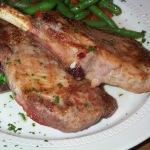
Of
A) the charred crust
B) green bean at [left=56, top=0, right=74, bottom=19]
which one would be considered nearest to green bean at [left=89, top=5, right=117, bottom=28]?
green bean at [left=56, top=0, right=74, bottom=19]

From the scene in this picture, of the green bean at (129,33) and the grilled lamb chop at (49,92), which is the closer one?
the grilled lamb chop at (49,92)

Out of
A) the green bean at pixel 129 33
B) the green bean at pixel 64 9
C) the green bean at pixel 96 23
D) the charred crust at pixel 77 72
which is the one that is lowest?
the charred crust at pixel 77 72

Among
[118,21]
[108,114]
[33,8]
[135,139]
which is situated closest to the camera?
[135,139]

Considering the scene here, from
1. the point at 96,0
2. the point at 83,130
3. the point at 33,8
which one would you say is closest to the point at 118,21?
the point at 96,0

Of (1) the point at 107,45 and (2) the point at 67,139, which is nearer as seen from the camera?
(2) the point at 67,139

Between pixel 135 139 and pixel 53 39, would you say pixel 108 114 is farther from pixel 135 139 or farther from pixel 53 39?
pixel 53 39

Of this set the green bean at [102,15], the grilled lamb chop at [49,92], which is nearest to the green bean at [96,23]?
the green bean at [102,15]

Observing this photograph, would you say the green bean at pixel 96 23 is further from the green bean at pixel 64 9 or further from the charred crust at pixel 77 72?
the charred crust at pixel 77 72

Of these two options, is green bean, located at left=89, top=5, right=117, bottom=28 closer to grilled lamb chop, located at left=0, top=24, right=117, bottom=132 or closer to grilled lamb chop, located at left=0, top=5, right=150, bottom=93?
grilled lamb chop, located at left=0, top=5, right=150, bottom=93
